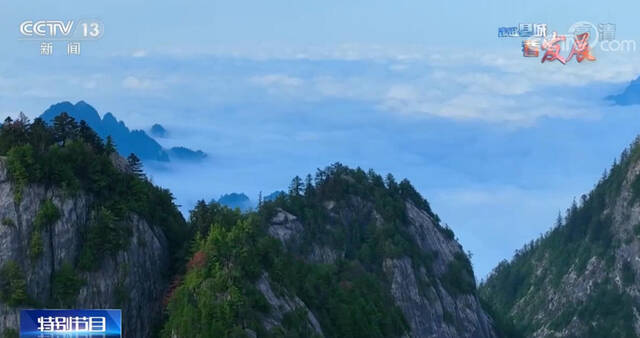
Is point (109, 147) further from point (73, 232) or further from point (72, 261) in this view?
point (72, 261)

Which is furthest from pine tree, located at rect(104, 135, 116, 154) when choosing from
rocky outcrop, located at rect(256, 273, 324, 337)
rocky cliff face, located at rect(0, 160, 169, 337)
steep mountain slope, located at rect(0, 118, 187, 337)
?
rocky outcrop, located at rect(256, 273, 324, 337)

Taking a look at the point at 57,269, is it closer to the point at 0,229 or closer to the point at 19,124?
the point at 0,229

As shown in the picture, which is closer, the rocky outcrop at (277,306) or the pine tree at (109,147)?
the rocky outcrop at (277,306)

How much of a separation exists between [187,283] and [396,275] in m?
87.2

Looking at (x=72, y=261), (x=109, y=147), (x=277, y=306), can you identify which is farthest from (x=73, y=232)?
(x=277, y=306)

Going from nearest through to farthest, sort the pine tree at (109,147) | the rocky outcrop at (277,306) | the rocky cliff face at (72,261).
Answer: the rocky cliff face at (72,261) → the rocky outcrop at (277,306) → the pine tree at (109,147)

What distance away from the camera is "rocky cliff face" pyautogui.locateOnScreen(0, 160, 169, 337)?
104 metres

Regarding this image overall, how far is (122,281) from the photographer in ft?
354

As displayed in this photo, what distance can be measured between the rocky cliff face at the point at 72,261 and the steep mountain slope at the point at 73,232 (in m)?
0.07

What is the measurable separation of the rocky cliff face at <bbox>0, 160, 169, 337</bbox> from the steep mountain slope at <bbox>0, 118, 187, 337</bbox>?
0.07 m

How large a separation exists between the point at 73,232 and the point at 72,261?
216cm

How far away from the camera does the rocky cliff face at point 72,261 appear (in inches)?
4085

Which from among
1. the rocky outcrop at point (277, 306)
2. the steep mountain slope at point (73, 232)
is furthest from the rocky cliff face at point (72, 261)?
the rocky outcrop at point (277, 306)

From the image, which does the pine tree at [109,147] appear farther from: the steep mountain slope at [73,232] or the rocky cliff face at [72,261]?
the rocky cliff face at [72,261]
